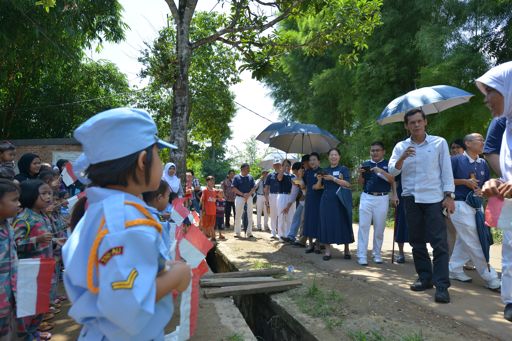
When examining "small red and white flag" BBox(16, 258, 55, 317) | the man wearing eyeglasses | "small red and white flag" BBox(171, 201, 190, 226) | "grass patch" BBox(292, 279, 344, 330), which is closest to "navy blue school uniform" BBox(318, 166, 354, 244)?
the man wearing eyeglasses

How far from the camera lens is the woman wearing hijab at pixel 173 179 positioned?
6583mm

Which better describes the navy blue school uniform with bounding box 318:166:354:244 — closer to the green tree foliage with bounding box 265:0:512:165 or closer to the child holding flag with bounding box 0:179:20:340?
the green tree foliage with bounding box 265:0:512:165

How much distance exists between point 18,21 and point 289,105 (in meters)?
13.5

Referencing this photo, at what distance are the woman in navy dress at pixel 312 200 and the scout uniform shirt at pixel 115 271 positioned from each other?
568cm

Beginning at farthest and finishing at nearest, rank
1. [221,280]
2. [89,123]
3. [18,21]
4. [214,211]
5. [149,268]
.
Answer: [214,211] < [18,21] < [221,280] < [89,123] < [149,268]

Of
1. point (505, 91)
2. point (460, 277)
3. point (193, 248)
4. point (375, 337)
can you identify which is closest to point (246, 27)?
point (460, 277)

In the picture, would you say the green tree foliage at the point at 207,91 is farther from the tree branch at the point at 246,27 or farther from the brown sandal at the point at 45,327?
the brown sandal at the point at 45,327

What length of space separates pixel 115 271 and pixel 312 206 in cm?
604

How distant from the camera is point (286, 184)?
8883 mm

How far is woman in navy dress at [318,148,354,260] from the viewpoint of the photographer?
6.38m

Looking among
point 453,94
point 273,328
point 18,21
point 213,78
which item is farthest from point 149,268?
point 213,78

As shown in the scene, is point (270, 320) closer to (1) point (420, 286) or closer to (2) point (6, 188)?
(1) point (420, 286)

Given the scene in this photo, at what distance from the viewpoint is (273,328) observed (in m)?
4.40

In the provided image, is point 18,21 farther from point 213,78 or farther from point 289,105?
point 289,105
